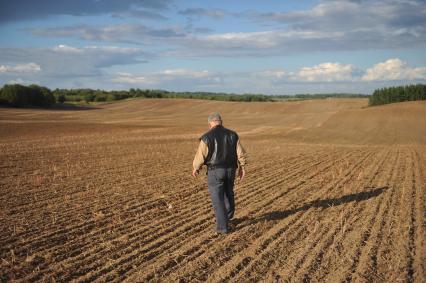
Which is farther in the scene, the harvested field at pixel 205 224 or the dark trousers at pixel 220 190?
the dark trousers at pixel 220 190

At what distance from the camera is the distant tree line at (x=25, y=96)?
3408 inches

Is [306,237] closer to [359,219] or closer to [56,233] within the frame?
[359,219]

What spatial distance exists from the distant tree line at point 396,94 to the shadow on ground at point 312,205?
8093 centimetres

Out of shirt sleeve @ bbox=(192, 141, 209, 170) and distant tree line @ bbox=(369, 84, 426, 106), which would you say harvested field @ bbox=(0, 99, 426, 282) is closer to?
shirt sleeve @ bbox=(192, 141, 209, 170)

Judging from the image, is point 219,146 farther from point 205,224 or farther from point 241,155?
point 205,224

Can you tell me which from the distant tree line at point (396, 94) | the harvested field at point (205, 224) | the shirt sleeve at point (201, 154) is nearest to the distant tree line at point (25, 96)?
the distant tree line at point (396, 94)

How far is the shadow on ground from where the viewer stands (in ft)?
28.3


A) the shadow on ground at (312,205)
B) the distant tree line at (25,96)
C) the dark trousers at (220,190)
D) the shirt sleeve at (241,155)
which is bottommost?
the shadow on ground at (312,205)

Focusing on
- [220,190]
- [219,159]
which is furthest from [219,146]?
[220,190]

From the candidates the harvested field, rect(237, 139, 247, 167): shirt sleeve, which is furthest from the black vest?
the harvested field

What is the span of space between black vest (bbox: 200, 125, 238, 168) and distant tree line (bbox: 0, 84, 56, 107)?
290 ft

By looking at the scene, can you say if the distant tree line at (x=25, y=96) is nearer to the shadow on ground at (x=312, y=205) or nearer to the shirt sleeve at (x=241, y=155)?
the shadow on ground at (x=312, y=205)

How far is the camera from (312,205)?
394 inches

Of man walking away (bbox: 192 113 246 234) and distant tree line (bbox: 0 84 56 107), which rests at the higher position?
distant tree line (bbox: 0 84 56 107)
